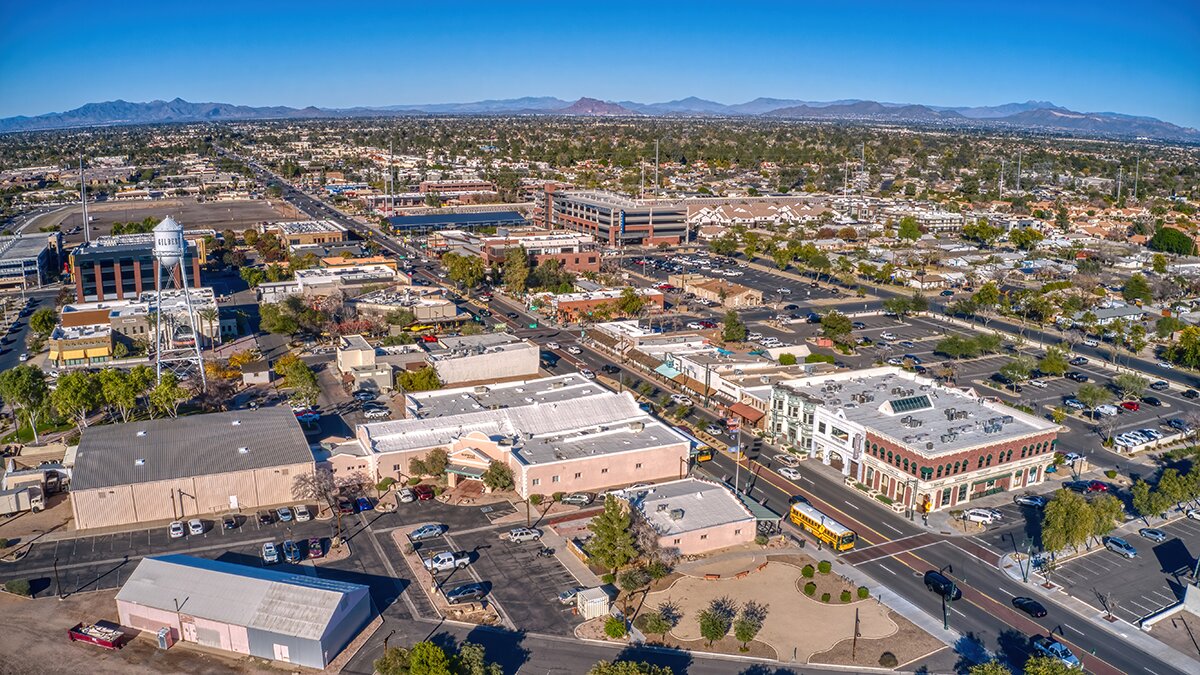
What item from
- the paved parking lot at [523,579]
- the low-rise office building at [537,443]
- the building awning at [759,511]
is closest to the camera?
the paved parking lot at [523,579]

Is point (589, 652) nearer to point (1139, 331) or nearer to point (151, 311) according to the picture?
point (151, 311)

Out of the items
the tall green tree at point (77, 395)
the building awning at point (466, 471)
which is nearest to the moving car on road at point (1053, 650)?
the building awning at point (466, 471)

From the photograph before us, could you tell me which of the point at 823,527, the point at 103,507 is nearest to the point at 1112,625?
the point at 823,527

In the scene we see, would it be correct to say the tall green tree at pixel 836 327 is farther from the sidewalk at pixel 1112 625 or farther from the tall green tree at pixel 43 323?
the tall green tree at pixel 43 323

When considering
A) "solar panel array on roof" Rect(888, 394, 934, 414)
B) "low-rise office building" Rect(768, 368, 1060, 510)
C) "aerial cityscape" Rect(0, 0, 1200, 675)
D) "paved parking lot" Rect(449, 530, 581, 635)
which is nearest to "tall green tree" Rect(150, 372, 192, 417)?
"aerial cityscape" Rect(0, 0, 1200, 675)

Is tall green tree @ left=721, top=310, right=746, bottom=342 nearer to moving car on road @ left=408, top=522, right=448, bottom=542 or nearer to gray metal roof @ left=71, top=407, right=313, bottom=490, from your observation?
gray metal roof @ left=71, top=407, right=313, bottom=490

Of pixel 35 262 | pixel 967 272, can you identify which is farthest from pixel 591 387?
pixel 35 262
